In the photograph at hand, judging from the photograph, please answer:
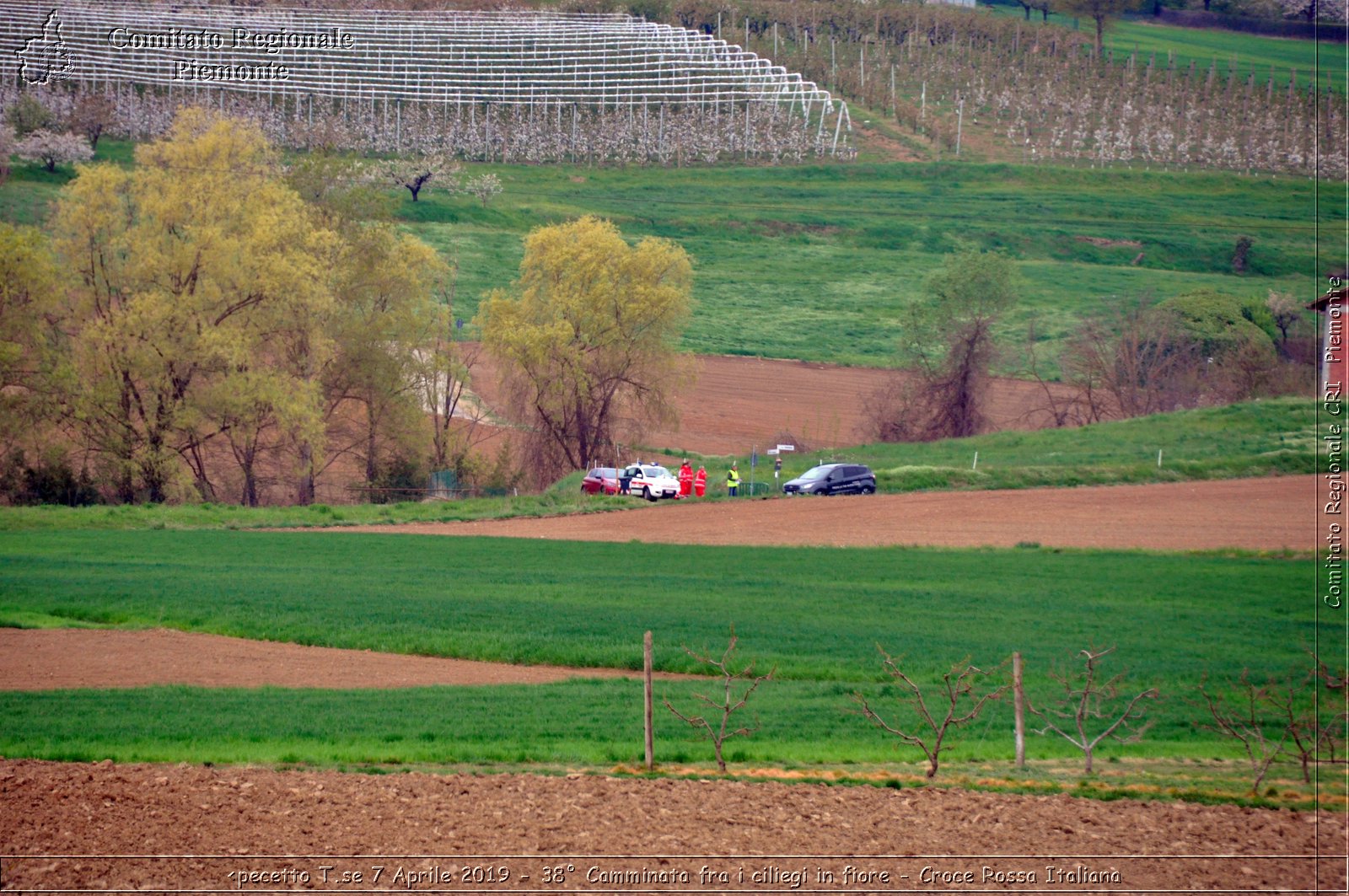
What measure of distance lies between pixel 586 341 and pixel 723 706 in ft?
137

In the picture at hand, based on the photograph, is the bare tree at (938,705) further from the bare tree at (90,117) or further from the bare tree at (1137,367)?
the bare tree at (90,117)

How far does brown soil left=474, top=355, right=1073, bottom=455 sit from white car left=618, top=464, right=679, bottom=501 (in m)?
10.6

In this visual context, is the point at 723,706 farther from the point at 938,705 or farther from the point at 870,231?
the point at 870,231

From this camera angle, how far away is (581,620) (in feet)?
88.5

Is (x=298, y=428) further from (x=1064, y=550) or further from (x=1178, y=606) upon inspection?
(x=1178, y=606)

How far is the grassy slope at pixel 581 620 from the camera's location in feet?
58.0

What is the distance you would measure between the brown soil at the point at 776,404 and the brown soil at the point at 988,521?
606 inches

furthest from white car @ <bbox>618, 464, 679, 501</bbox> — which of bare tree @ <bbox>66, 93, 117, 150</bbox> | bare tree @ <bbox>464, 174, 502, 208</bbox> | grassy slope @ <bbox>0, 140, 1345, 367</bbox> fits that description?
bare tree @ <bbox>66, 93, 117, 150</bbox>

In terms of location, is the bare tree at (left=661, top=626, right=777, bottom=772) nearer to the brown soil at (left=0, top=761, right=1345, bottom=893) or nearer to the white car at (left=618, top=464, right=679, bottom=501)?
the brown soil at (left=0, top=761, right=1345, bottom=893)

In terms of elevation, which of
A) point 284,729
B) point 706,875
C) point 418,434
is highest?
point 706,875

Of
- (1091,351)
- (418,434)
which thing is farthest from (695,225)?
(418,434)

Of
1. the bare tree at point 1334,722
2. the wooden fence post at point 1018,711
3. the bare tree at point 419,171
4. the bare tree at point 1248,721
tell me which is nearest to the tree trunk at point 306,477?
the bare tree at point 1248,721

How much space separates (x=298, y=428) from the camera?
50125 mm

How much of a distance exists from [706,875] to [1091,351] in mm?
61277
